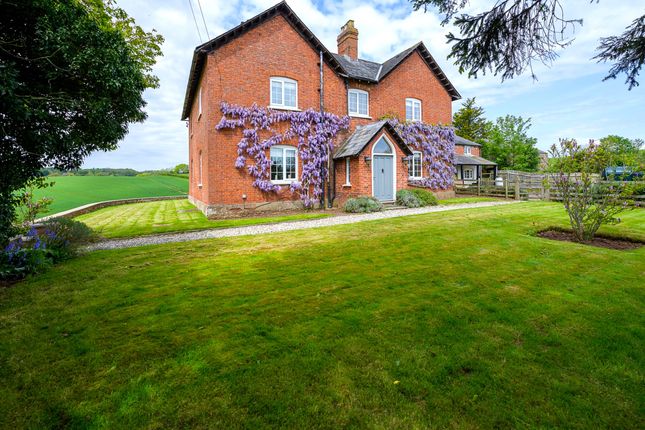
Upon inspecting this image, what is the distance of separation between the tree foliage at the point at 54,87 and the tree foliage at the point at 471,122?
51.9 meters

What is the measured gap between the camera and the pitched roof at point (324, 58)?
14237mm

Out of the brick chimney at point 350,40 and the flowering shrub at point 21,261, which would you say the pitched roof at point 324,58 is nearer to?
the brick chimney at point 350,40

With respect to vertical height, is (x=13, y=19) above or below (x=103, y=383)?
above

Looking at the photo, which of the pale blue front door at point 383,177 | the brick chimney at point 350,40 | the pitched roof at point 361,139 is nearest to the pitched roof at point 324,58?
the brick chimney at point 350,40

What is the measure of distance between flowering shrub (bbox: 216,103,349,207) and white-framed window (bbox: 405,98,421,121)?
5.23 metres

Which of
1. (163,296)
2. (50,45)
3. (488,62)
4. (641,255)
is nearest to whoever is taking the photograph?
(163,296)

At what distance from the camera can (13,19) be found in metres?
5.44

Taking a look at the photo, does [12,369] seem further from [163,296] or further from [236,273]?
[236,273]

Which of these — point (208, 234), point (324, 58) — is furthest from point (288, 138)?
point (208, 234)

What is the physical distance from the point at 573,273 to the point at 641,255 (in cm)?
261

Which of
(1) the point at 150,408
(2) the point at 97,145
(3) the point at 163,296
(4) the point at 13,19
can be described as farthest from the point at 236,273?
(4) the point at 13,19

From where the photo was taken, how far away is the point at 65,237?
805cm

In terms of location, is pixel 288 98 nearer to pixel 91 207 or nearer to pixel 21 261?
pixel 21 261

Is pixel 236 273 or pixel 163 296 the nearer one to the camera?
pixel 163 296
